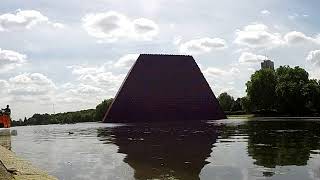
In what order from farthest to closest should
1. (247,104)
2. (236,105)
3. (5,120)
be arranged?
(236,105) < (247,104) < (5,120)

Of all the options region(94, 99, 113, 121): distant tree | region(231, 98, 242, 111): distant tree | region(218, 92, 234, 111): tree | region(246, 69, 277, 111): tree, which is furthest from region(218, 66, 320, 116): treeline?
region(94, 99, 113, 121): distant tree

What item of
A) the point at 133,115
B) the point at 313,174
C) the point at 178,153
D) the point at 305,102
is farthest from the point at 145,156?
the point at 305,102

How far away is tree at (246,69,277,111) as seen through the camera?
80.3 meters

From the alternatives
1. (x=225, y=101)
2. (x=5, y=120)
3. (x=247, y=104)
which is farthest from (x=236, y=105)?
(x=5, y=120)

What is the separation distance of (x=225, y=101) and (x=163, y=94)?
A: 5226 cm

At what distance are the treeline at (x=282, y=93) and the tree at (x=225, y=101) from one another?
26836mm

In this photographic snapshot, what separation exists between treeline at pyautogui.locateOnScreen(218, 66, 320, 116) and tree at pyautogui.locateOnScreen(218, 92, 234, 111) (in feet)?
88.0

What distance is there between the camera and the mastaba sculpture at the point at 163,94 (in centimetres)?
6644

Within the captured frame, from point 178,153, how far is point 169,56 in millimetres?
56693

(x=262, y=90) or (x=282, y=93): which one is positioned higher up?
(x=262, y=90)

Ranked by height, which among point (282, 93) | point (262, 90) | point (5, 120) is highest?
point (262, 90)

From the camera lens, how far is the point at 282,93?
2950 inches

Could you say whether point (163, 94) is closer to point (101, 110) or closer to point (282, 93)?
point (282, 93)

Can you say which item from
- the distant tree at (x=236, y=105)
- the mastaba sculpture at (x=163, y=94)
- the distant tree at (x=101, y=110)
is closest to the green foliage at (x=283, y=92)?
the mastaba sculpture at (x=163, y=94)
